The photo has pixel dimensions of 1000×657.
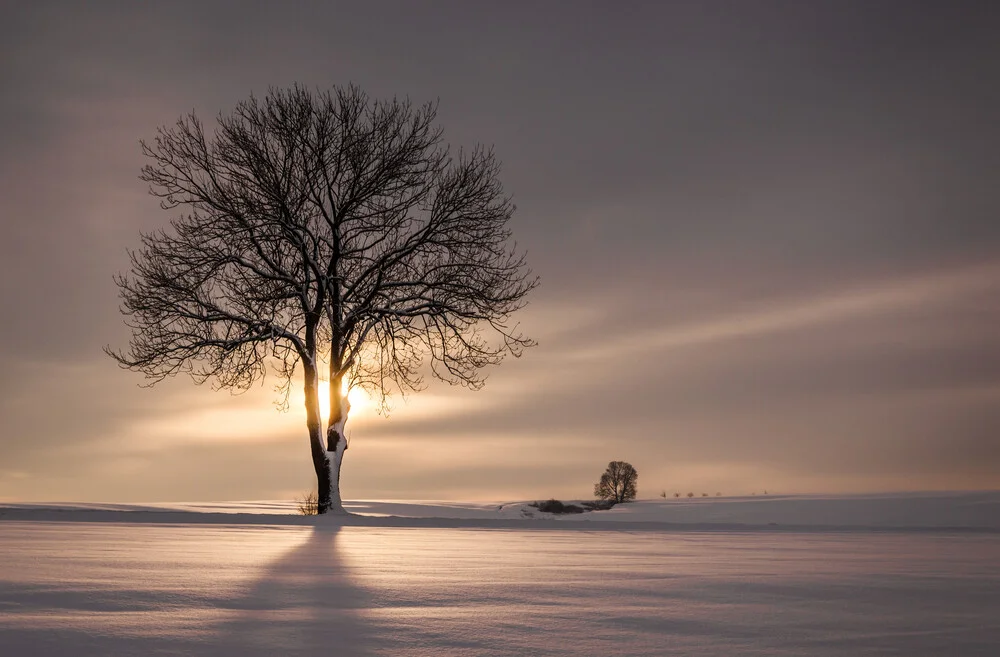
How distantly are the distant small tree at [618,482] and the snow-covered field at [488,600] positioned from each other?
17769 millimetres

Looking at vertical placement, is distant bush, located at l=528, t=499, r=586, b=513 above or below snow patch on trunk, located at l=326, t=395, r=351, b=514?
below

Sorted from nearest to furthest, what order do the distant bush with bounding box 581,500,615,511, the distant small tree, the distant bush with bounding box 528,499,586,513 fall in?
the distant bush with bounding box 528,499,586,513 → the distant bush with bounding box 581,500,615,511 → the distant small tree

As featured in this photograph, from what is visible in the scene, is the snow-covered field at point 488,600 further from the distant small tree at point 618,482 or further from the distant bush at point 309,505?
the distant small tree at point 618,482

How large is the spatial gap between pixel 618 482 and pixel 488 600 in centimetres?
2148

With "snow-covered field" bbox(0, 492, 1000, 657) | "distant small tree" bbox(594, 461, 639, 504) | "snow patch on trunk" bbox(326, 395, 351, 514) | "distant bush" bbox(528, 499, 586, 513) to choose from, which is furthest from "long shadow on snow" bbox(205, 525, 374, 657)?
"distant small tree" bbox(594, 461, 639, 504)

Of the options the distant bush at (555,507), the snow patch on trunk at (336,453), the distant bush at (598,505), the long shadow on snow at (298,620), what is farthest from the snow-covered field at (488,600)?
the distant bush at (598,505)

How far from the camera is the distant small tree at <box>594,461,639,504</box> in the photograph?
23.7 m

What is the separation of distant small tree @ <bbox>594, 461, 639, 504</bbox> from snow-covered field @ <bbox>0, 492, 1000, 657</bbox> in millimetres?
17769

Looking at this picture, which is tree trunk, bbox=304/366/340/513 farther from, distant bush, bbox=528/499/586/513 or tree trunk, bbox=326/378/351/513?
distant bush, bbox=528/499/586/513

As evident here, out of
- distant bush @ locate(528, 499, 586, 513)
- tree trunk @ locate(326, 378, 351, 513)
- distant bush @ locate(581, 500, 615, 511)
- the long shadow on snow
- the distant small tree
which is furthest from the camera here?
the distant small tree

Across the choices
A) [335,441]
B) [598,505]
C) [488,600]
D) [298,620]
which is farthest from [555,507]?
[298,620]

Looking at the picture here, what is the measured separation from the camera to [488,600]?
2914 millimetres

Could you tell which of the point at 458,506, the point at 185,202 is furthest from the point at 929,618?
the point at 458,506

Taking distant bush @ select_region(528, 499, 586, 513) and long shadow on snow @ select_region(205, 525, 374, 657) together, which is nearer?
long shadow on snow @ select_region(205, 525, 374, 657)
